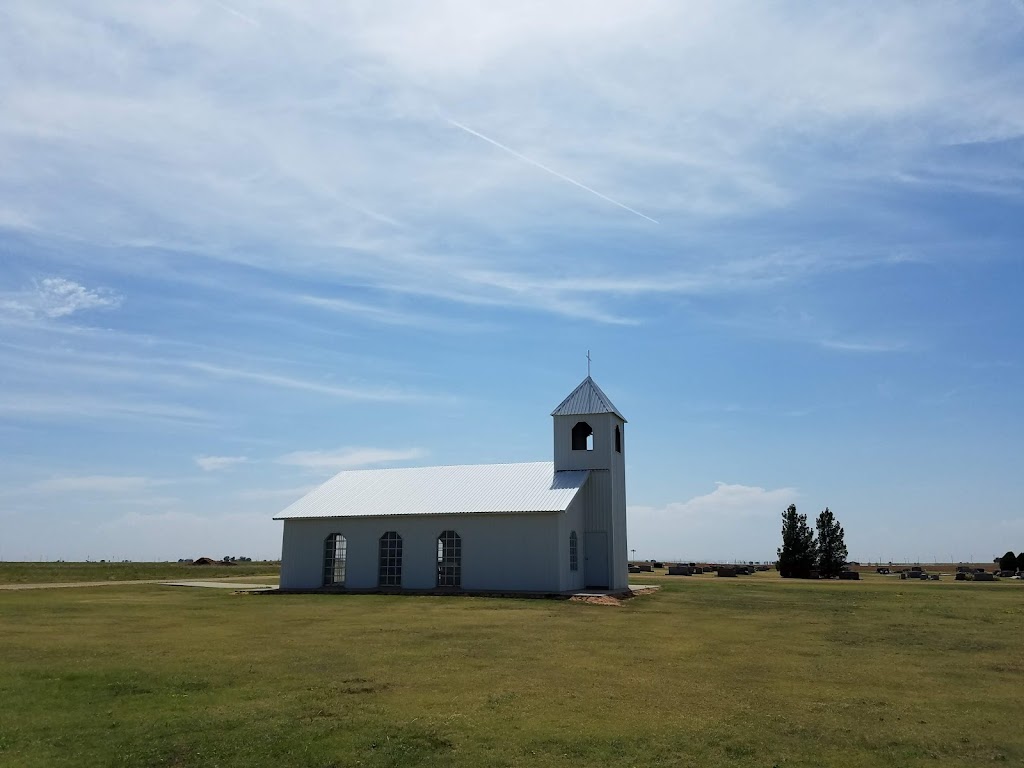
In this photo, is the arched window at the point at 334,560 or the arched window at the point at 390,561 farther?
the arched window at the point at 334,560

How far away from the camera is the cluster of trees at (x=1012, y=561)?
80.6 m

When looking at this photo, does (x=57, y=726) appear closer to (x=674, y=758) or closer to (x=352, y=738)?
(x=352, y=738)

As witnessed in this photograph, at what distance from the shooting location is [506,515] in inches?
1406

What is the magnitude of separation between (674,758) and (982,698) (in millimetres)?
6722

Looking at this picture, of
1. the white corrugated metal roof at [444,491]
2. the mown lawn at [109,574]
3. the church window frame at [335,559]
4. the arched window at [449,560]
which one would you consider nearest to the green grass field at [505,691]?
the white corrugated metal roof at [444,491]

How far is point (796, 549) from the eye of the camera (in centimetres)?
6706

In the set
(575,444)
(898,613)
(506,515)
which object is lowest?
(898,613)

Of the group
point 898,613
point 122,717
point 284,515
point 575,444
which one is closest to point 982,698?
point 122,717

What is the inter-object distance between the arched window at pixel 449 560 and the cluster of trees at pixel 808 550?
132 feet

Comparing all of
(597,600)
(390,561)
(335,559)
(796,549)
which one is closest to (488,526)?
(390,561)

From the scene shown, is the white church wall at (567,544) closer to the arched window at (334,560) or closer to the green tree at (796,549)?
the arched window at (334,560)

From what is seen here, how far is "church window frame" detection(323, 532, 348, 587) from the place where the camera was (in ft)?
131

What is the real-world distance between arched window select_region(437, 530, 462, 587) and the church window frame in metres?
5.59

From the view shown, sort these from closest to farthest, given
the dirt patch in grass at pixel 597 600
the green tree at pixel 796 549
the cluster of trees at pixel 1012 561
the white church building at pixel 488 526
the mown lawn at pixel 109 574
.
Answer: the dirt patch in grass at pixel 597 600 → the white church building at pixel 488 526 → the mown lawn at pixel 109 574 → the green tree at pixel 796 549 → the cluster of trees at pixel 1012 561
